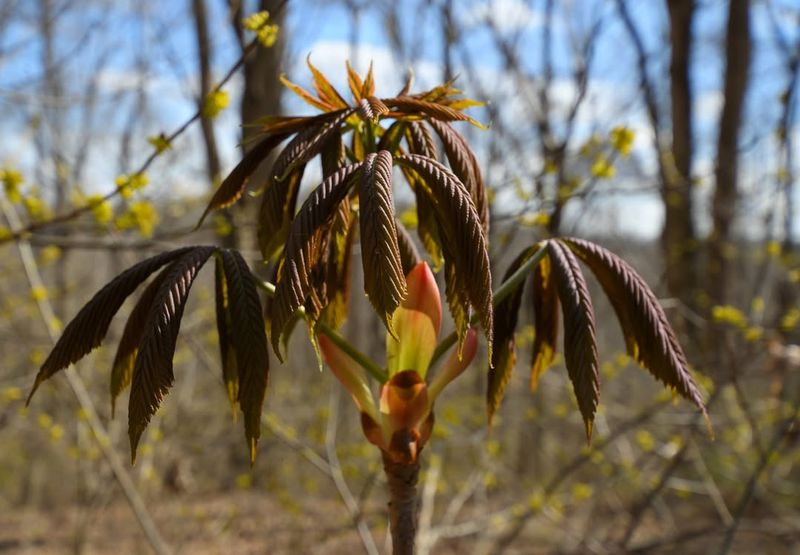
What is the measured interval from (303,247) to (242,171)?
284 mm

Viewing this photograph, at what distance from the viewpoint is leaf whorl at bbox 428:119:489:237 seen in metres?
0.90

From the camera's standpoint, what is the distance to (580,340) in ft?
2.67

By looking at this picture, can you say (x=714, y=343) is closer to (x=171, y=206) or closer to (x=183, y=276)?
(x=171, y=206)

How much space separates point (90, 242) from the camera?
84.7 inches

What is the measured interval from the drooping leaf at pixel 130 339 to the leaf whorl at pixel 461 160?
0.40 m

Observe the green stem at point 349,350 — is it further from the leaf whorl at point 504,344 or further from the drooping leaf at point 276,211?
the leaf whorl at point 504,344

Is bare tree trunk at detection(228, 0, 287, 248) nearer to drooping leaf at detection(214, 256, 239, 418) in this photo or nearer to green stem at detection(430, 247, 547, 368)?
drooping leaf at detection(214, 256, 239, 418)

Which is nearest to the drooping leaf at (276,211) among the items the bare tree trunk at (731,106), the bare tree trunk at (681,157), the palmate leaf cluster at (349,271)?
the palmate leaf cluster at (349,271)

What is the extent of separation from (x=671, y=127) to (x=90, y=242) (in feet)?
13.8

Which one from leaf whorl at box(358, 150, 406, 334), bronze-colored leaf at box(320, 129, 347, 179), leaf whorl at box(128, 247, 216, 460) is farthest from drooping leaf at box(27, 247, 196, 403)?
leaf whorl at box(358, 150, 406, 334)

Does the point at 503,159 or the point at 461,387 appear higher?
the point at 503,159

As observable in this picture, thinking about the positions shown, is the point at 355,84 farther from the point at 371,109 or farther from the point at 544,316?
the point at 544,316

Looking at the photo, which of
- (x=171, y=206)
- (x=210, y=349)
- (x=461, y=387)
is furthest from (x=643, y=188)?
(x=461, y=387)

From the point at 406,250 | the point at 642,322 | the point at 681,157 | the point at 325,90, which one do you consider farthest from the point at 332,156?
the point at 681,157
